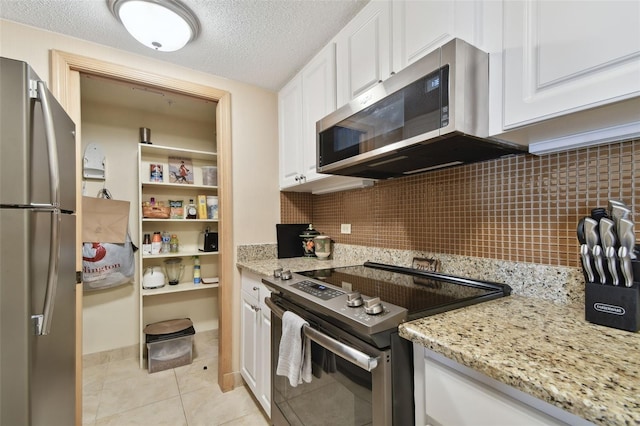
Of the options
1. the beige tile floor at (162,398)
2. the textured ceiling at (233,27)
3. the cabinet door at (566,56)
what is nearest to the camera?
the cabinet door at (566,56)

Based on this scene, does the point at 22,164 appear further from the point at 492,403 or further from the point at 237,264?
the point at 492,403

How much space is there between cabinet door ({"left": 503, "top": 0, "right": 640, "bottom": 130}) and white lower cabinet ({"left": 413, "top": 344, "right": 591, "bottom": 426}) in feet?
2.31

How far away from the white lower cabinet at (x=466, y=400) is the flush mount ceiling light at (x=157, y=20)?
1.80m

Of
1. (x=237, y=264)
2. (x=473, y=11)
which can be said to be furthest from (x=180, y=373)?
(x=473, y=11)

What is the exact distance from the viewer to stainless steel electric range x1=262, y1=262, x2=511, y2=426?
0.77m

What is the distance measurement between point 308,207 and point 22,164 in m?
1.77

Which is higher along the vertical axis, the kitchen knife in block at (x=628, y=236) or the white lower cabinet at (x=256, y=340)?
the kitchen knife in block at (x=628, y=236)

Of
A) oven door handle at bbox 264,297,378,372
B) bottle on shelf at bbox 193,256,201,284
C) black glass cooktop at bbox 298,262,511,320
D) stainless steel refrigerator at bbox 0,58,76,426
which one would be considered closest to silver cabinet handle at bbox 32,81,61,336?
stainless steel refrigerator at bbox 0,58,76,426

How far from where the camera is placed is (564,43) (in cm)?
72

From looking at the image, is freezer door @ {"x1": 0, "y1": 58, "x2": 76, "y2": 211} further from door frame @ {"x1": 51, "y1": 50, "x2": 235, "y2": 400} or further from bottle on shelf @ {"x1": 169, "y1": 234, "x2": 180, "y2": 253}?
bottle on shelf @ {"x1": 169, "y1": 234, "x2": 180, "y2": 253}

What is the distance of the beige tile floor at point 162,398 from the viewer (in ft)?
5.51

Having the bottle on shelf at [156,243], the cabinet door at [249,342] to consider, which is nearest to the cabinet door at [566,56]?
the cabinet door at [249,342]

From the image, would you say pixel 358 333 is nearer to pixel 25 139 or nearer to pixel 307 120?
pixel 25 139

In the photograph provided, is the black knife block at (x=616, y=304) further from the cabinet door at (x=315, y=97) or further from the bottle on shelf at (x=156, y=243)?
the bottle on shelf at (x=156, y=243)
